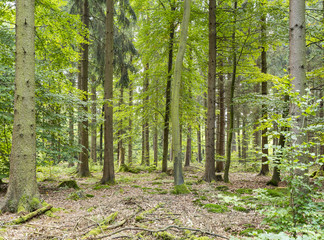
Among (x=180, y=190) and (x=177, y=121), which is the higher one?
(x=177, y=121)

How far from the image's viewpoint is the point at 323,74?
7289 millimetres

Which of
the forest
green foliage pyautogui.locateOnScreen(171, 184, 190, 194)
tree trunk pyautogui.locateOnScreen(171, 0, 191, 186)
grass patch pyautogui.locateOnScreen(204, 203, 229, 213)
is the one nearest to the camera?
the forest

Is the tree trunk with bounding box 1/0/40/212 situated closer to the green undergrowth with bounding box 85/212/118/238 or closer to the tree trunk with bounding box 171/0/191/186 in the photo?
the green undergrowth with bounding box 85/212/118/238

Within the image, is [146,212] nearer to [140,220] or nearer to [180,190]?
[140,220]

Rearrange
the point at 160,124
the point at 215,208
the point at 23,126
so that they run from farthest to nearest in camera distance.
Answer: the point at 160,124 → the point at 215,208 → the point at 23,126

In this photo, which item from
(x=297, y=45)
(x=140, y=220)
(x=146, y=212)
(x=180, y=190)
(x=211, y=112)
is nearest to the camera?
(x=297, y=45)

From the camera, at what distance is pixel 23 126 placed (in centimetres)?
449

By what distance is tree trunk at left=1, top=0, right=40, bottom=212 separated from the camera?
440cm

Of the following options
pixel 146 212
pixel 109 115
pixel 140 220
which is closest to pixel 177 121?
pixel 109 115

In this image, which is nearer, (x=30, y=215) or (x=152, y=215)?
(x=30, y=215)

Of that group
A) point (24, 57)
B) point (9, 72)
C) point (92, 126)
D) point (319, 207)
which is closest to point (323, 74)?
point (319, 207)

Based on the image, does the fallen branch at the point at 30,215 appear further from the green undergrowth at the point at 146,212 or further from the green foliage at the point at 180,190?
the green foliage at the point at 180,190

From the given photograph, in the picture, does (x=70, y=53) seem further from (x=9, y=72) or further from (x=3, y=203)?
(x=3, y=203)

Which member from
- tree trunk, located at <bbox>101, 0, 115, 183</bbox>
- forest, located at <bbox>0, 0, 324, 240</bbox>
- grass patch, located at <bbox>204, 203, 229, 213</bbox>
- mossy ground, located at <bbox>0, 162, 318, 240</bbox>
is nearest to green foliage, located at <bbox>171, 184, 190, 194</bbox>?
forest, located at <bbox>0, 0, 324, 240</bbox>
